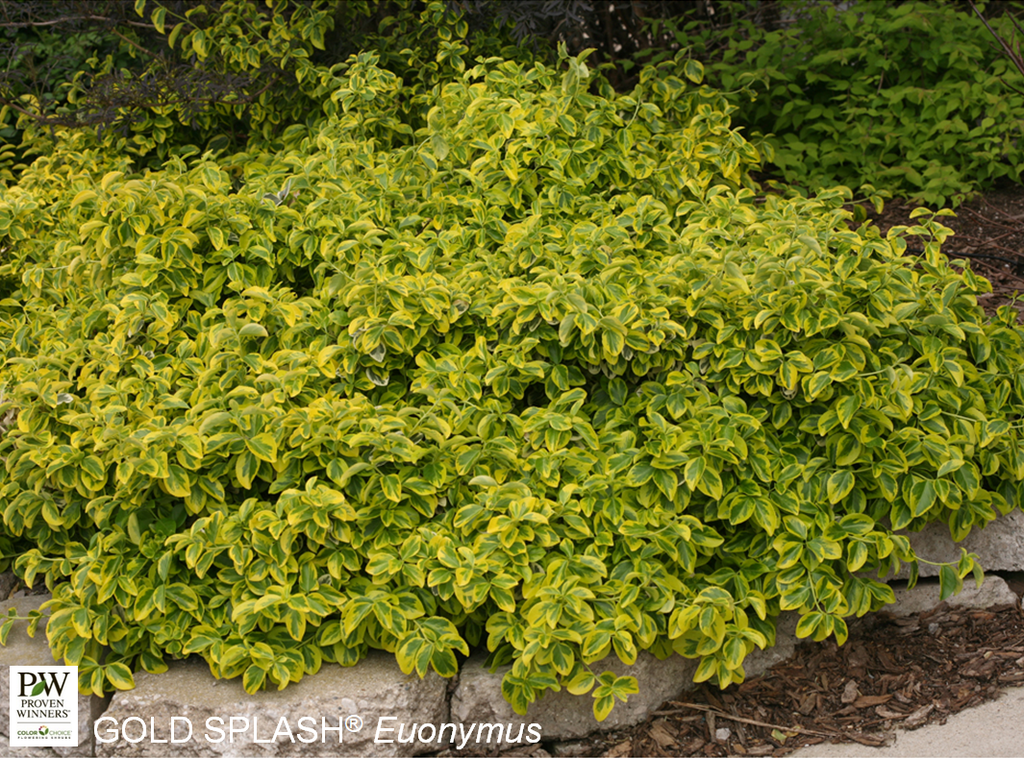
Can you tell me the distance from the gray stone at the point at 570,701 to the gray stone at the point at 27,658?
3.18 ft

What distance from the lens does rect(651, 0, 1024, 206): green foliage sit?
438 centimetres

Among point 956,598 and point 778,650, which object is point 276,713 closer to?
point 778,650

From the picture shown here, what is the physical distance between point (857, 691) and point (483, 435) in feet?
4.14

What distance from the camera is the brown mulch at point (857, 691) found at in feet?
7.75

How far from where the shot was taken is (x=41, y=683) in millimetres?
2361

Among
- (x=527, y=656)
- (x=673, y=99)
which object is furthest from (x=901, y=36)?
(x=527, y=656)

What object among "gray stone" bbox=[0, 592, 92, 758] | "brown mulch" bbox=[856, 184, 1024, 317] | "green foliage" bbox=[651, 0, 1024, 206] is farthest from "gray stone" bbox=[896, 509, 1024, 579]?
"gray stone" bbox=[0, 592, 92, 758]

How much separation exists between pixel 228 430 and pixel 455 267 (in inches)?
37.8

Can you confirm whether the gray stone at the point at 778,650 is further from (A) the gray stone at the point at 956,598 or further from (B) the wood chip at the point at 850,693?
(A) the gray stone at the point at 956,598

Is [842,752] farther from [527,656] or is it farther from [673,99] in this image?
→ [673,99]

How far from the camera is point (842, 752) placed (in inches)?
90.6

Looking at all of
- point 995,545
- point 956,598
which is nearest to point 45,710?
point 956,598

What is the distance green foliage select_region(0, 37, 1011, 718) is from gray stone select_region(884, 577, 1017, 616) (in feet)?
0.64

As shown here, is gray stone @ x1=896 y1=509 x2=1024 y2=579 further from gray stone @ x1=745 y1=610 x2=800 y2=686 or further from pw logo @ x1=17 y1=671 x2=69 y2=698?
pw logo @ x1=17 y1=671 x2=69 y2=698
